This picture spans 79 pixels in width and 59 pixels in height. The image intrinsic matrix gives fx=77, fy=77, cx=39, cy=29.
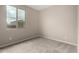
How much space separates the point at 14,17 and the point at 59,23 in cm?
162

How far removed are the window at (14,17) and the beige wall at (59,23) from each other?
0.71 meters

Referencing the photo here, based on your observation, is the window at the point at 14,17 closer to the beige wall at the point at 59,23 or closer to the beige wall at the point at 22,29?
the beige wall at the point at 22,29

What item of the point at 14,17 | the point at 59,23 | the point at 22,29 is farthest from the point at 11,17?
the point at 59,23

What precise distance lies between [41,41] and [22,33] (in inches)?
30.1

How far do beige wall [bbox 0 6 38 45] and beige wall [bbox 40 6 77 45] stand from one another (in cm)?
26

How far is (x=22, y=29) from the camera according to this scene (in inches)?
109

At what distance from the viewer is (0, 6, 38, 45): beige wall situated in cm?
257

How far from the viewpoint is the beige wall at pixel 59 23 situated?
2.74m

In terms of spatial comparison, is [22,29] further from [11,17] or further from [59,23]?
[59,23]

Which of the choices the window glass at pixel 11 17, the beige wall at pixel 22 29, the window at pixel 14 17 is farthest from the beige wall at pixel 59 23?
the window glass at pixel 11 17

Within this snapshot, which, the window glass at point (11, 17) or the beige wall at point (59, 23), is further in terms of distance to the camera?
the beige wall at point (59, 23)

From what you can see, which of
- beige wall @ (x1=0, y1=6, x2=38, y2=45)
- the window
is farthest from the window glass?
beige wall @ (x1=0, y1=6, x2=38, y2=45)
